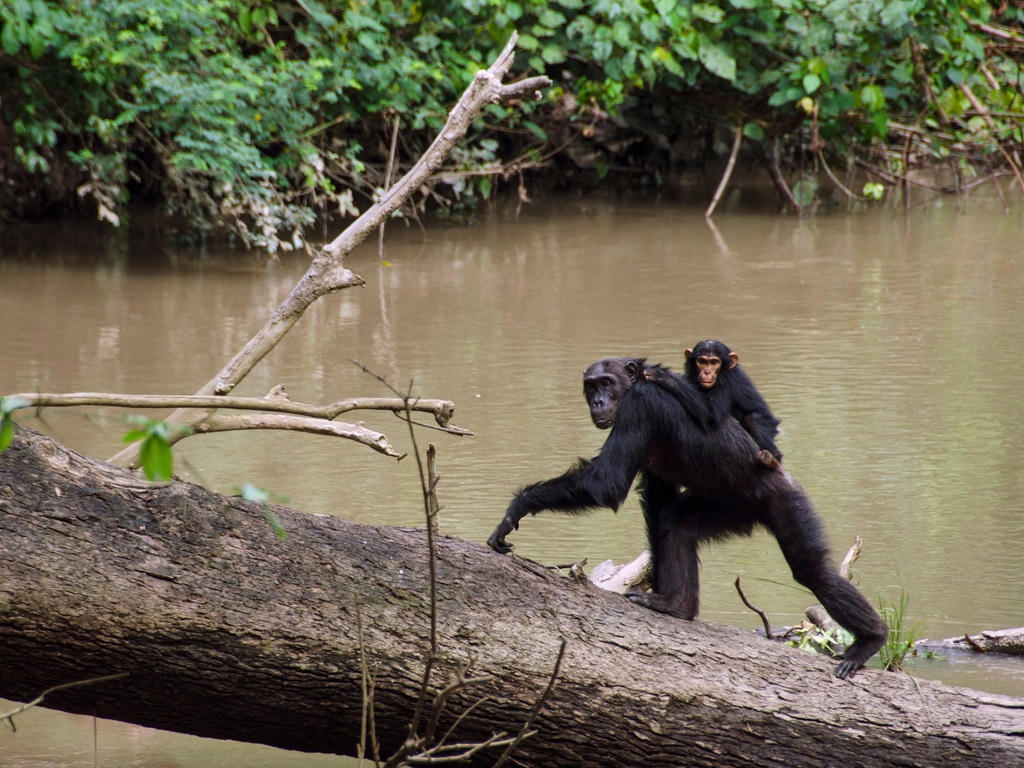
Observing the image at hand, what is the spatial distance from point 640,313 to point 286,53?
19.0 feet

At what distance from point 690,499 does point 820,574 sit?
553mm

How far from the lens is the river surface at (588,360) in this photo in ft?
17.1

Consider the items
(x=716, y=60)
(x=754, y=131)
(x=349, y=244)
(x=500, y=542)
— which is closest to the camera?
(x=500, y=542)

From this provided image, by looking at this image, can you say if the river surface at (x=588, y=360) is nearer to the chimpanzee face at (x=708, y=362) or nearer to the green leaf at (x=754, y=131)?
the green leaf at (x=754, y=131)

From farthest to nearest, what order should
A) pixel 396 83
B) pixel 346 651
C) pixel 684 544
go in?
pixel 396 83, pixel 684 544, pixel 346 651

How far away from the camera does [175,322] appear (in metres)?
9.80

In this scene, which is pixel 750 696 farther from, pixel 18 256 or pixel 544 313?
pixel 18 256

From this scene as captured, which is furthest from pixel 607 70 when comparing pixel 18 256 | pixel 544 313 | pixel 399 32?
pixel 18 256

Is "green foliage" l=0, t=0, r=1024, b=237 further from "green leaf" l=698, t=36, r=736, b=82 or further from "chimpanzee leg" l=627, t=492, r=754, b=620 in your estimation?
"chimpanzee leg" l=627, t=492, r=754, b=620

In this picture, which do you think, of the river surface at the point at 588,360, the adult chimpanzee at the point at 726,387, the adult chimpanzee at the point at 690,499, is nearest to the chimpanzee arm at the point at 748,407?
the adult chimpanzee at the point at 726,387

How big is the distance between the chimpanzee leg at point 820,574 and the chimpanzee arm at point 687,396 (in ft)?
1.13

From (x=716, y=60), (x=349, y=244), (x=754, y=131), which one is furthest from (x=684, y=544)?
(x=754, y=131)

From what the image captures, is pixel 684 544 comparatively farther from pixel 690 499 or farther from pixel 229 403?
pixel 229 403

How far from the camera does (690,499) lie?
418 cm
